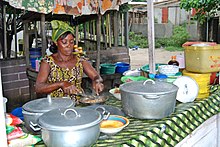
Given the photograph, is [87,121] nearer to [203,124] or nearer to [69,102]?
[69,102]

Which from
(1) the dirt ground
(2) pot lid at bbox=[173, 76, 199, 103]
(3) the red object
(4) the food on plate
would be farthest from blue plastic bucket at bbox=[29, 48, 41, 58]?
(1) the dirt ground

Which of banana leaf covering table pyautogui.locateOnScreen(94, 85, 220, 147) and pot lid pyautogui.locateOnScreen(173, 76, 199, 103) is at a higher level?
pot lid pyautogui.locateOnScreen(173, 76, 199, 103)

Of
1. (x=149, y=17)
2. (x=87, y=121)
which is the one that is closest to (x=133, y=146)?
(x=87, y=121)

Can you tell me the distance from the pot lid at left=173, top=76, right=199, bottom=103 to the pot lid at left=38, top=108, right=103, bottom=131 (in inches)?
36.6

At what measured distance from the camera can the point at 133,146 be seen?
53.4 inches

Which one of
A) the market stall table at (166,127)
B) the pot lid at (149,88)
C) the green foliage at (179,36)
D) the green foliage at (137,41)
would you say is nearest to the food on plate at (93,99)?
the market stall table at (166,127)

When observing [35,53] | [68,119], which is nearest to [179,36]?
[35,53]

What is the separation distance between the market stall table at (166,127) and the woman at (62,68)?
18.6 inches

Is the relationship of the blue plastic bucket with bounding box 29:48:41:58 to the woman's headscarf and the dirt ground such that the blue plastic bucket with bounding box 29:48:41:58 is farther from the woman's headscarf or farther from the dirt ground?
the dirt ground

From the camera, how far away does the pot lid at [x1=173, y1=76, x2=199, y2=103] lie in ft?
6.57

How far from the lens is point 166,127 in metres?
1.59

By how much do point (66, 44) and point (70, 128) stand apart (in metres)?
1.27

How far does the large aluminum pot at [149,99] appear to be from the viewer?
151 centimetres

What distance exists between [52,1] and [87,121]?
8.31 feet
